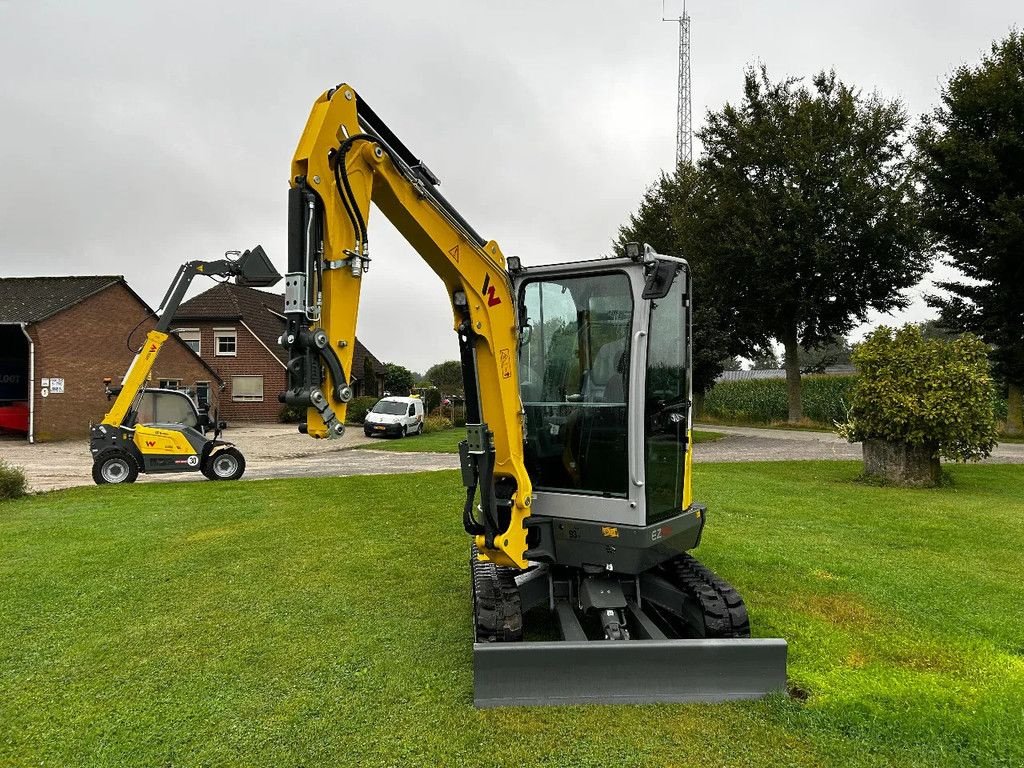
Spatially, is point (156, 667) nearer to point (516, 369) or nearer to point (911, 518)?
point (516, 369)

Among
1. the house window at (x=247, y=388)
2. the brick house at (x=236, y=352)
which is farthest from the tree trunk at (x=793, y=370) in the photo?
the house window at (x=247, y=388)

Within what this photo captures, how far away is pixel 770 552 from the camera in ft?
22.9

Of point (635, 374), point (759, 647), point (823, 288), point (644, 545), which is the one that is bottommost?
point (759, 647)

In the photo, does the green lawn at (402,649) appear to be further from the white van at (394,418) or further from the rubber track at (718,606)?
the white van at (394,418)

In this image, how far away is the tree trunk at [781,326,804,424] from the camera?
82.8 ft

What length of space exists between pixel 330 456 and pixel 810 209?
16.8 meters

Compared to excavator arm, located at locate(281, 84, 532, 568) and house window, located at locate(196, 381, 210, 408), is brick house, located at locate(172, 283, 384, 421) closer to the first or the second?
house window, located at locate(196, 381, 210, 408)

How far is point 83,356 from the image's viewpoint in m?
24.2

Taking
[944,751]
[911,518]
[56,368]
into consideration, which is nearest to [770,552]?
[911,518]

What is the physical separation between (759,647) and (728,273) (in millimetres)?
21750

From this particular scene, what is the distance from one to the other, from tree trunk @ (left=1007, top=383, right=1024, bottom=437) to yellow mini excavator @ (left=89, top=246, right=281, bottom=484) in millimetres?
23089

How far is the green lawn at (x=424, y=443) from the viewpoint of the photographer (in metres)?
21.6

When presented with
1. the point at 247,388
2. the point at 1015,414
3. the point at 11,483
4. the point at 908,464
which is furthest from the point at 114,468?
the point at 1015,414

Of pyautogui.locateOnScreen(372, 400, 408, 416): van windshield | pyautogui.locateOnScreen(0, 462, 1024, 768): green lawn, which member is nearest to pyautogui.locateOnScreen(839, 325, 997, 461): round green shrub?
pyautogui.locateOnScreen(0, 462, 1024, 768): green lawn
